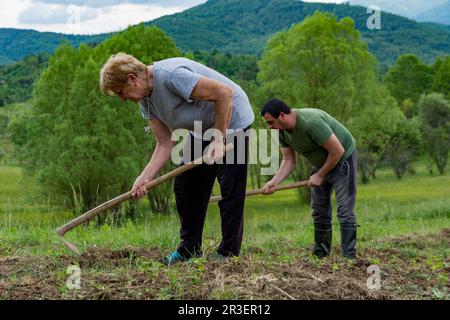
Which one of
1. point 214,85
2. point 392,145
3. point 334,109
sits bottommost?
point 392,145

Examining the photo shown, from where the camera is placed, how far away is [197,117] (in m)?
5.51

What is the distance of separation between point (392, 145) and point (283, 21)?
390ft

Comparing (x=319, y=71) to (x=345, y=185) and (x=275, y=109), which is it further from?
(x=275, y=109)

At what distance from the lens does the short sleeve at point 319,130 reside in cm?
654

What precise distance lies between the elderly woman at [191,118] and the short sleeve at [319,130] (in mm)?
1033

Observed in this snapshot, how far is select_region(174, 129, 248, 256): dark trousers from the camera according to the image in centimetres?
568

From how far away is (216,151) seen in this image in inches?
215

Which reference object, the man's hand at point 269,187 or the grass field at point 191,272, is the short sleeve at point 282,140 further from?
the grass field at point 191,272

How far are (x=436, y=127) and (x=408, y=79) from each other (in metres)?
24.9

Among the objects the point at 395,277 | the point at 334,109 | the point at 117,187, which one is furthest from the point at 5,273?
the point at 334,109
